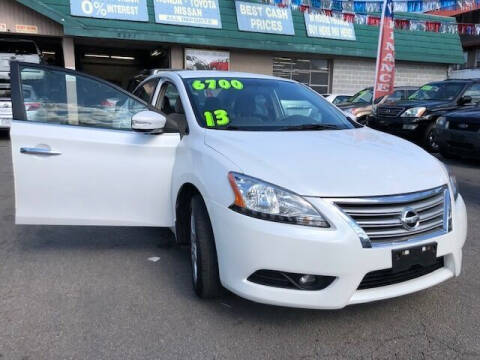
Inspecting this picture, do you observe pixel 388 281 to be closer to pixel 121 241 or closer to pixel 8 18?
pixel 121 241

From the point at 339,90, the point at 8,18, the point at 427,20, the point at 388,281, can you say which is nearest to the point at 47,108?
the point at 388,281

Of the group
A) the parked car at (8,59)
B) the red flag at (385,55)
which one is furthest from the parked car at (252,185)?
the red flag at (385,55)

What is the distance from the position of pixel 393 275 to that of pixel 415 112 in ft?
26.0

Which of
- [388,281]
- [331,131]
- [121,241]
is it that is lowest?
[121,241]

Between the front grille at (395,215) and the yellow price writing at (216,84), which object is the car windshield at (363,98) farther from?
the front grille at (395,215)

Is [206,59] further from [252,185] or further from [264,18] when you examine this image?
[252,185]

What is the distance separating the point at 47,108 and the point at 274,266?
2.34 m

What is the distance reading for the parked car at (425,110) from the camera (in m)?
9.64

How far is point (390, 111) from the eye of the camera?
10.2m

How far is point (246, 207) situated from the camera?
2541 mm

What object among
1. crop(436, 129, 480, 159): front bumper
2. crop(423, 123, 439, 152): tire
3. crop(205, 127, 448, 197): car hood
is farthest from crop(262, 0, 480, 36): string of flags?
crop(205, 127, 448, 197): car hood

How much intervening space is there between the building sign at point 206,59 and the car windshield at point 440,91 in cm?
763

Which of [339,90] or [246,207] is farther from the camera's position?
[339,90]

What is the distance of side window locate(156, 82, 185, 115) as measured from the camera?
12.7 ft
